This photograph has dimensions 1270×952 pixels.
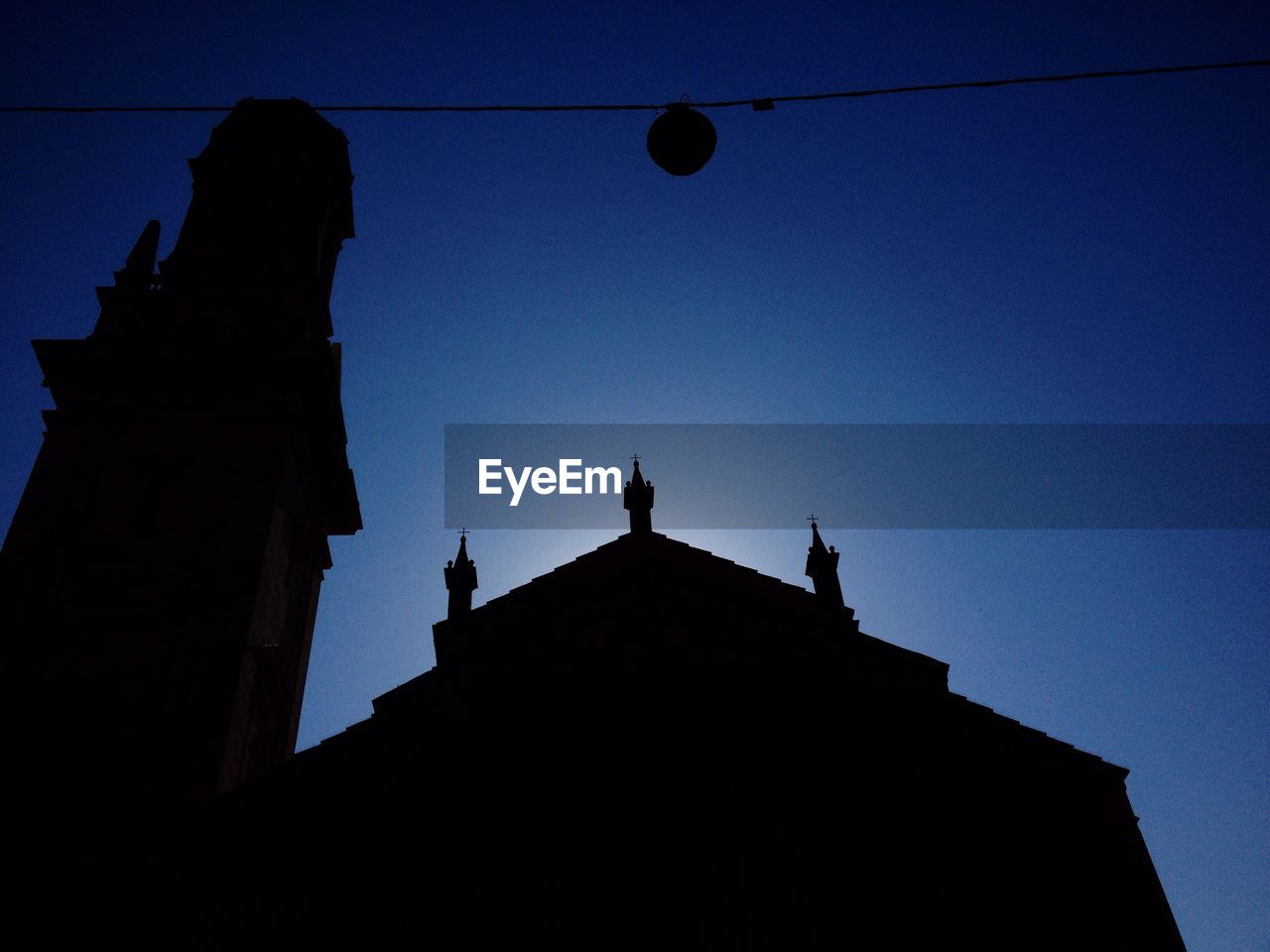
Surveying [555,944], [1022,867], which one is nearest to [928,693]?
[1022,867]

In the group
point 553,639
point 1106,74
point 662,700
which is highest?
point 1106,74

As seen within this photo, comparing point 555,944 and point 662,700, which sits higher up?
point 662,700

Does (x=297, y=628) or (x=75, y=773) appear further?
(x=297, y=628)

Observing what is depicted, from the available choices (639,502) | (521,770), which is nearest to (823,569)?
(639,502)

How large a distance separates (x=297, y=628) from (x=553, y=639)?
9068mm

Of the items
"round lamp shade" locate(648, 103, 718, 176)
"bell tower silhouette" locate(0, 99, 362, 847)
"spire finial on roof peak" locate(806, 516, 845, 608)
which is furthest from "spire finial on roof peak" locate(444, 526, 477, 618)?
"round lamp shade" locate(648, 103, 718, 176)

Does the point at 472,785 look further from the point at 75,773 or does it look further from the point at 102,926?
the point at 75,773

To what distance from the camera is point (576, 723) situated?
13070 millimetres

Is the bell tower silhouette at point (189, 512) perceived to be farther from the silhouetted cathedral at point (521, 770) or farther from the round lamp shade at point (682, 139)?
the round lamp shade at point (682, 139)

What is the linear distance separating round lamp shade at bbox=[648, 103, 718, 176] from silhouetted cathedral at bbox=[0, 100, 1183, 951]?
6945mm

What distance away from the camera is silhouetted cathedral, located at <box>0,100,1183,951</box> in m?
11.8

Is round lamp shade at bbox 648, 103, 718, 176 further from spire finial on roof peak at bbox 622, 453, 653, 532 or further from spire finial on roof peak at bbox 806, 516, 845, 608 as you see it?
spire finial on roof peak at bbox 806, 516, 845, 608

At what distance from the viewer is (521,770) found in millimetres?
12758

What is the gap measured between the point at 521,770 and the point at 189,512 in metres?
9.87
